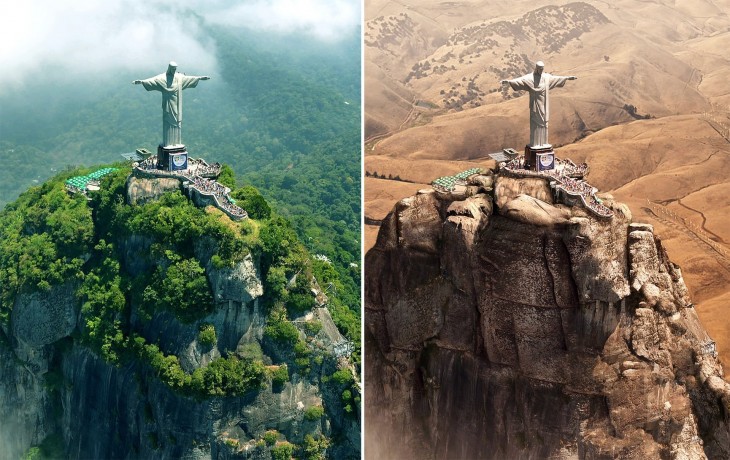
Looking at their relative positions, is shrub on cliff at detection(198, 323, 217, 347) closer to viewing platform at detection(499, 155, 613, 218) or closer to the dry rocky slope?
the dry rocky slope

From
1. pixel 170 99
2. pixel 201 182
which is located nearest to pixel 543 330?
pixel 201 182

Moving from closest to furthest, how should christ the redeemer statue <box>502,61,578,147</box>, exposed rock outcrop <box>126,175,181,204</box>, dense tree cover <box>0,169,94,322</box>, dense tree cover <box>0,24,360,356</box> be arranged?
christ the redeemer statue <box>502,61,578,147</box>, exposed rock outcrop <box>126,175,181,204</box>, dense tree cover <box>0,169,94,322</box>, dense tree cover <box>0,24,360,356</box>

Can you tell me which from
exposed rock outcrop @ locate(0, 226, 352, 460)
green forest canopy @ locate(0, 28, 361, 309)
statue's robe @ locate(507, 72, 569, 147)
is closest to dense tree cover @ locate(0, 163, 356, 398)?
exposed rock outcrop @ locate(0, 226, 352, 460)

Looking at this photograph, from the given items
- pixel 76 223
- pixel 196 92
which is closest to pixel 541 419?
pixel 76 223

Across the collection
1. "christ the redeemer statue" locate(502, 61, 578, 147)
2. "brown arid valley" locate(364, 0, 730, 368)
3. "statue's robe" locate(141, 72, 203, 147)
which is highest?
"brown arid valley" locate(364, 0, 730, 368)

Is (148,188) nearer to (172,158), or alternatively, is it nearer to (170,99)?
(172,158)
